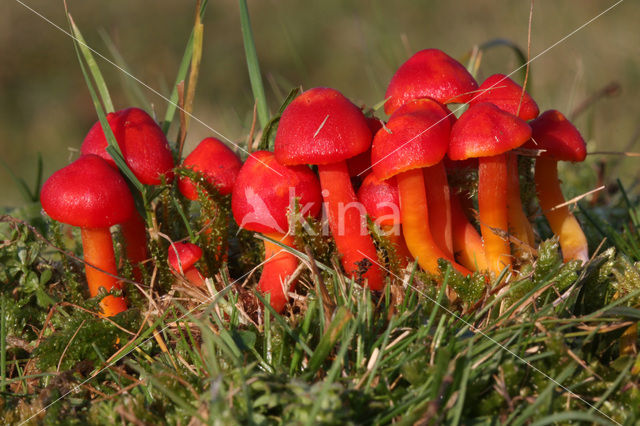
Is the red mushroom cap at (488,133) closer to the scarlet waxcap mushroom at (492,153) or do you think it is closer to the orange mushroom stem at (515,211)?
the scarlet waxcap mushroom at (492,153)

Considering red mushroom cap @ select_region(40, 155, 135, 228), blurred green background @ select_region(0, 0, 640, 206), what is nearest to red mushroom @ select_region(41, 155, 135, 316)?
red mushroom cap @ select_region(40, 155, 135, 228)

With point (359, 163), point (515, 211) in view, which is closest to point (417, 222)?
point (359, 163)

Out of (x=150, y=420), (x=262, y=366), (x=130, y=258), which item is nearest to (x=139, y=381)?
(x=150, y=420)

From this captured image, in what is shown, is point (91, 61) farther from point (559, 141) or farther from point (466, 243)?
point (559, 141)

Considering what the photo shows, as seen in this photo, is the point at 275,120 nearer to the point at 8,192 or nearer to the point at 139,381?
the point at 139,381

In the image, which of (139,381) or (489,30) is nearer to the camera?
(139,381)

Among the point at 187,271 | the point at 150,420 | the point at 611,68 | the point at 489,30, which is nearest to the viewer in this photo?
the point at 150,420
